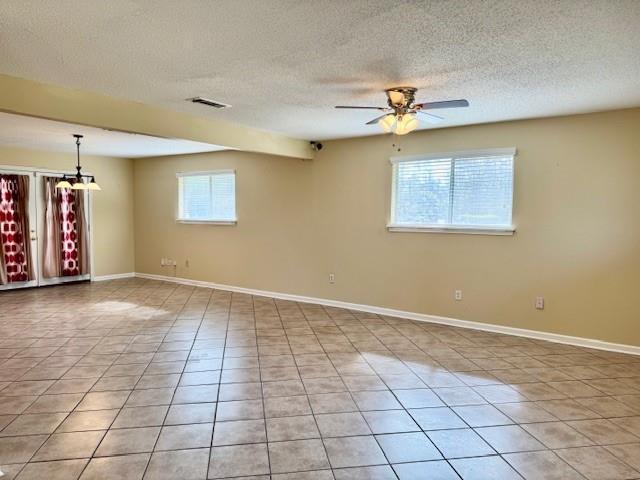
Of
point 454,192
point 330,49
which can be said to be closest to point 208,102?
point 330,49

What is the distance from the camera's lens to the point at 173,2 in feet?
6.54

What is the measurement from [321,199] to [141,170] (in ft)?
14.3

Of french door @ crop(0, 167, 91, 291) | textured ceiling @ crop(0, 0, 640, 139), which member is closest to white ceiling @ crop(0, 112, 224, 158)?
french door @ crop(0, 167, 91, 291)

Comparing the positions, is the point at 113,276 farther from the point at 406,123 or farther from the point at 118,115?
the point at 406,123

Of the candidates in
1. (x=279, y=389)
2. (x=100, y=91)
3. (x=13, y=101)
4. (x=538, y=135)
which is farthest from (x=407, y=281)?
(x=13, y=101)

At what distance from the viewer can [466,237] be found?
4926 millimetres

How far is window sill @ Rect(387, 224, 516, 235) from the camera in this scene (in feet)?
15.3

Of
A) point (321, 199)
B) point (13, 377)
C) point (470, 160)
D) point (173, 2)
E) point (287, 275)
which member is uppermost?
point (173, 2)

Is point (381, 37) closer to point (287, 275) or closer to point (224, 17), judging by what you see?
point (224, 17)

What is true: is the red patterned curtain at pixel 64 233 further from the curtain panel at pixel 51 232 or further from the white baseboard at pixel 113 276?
the white baseboard at pixel 113 276

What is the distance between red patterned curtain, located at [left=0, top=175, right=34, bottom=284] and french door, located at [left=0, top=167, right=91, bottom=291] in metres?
0.02

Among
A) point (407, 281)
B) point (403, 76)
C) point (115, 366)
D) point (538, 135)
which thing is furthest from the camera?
point (407, 281)

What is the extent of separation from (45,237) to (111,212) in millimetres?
1255

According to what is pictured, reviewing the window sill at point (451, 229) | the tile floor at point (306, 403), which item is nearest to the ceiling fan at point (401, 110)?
the window sill at point (451, 229)
